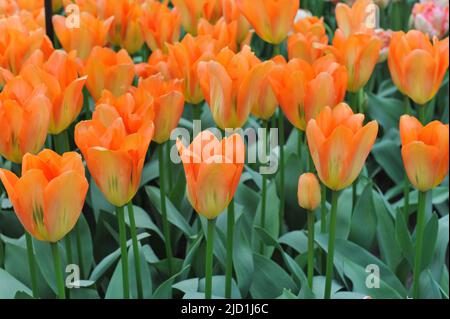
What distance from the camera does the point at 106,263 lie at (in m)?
1.48

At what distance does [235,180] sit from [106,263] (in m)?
0.46

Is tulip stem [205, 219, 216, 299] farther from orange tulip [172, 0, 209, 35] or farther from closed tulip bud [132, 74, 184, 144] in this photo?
orange tulip [172, 0, 209, 35]

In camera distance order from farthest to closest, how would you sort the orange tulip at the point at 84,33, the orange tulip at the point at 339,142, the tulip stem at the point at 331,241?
the orange tulip at the point at 84,33
the tulip stem at the point at 331,241
the orange tulip at the point at 339,142

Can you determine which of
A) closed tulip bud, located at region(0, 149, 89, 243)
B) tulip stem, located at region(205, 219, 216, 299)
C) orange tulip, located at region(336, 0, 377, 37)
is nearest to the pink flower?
orange tulip, located at region(336, 0, 377, 37)

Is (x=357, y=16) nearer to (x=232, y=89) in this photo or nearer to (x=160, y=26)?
(x=160, y=26)

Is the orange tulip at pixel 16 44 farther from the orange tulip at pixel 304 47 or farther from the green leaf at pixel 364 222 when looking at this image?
A: the green leaf at pixel 364 222

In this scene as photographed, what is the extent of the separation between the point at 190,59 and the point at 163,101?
0.18 meters

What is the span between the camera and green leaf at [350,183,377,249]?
5.24 ft

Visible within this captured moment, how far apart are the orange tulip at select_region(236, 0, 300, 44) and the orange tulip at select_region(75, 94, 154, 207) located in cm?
47

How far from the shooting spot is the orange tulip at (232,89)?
1.28 meters

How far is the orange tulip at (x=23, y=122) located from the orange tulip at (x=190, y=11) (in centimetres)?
65

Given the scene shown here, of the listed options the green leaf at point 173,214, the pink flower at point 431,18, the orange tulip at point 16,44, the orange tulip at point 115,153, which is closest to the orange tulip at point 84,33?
the orange tulip at point 16,44
